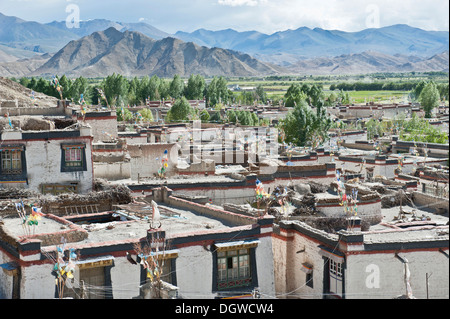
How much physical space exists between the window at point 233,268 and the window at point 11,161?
13.1 m

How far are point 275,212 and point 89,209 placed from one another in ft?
25.6

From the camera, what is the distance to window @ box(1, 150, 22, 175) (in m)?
28.7

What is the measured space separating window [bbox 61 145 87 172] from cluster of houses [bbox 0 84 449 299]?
46 mm

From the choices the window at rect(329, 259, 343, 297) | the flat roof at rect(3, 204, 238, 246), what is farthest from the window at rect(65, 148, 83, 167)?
the window at rect(329, 259, 343, 297)

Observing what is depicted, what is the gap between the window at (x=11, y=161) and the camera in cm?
2872

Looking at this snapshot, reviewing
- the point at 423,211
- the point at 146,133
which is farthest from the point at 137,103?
the point at 423,211

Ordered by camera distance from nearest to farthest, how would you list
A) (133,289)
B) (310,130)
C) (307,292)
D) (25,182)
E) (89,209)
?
(133,289), (307,292), (89,209), (25,182), (310,130)

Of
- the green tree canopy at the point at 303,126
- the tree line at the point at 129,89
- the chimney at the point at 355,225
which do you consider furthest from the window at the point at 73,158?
the tree line at the point at 129,89

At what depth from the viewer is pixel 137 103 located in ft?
507

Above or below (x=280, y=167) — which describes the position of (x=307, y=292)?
below

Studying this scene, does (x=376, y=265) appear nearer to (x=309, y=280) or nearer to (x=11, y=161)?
(x=309, y=280)

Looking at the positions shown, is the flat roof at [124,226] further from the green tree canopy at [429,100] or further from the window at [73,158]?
the green tree canopy at [429,100]

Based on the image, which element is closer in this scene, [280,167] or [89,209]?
[89,209]

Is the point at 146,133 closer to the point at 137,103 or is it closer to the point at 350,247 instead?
the point at 350,247
